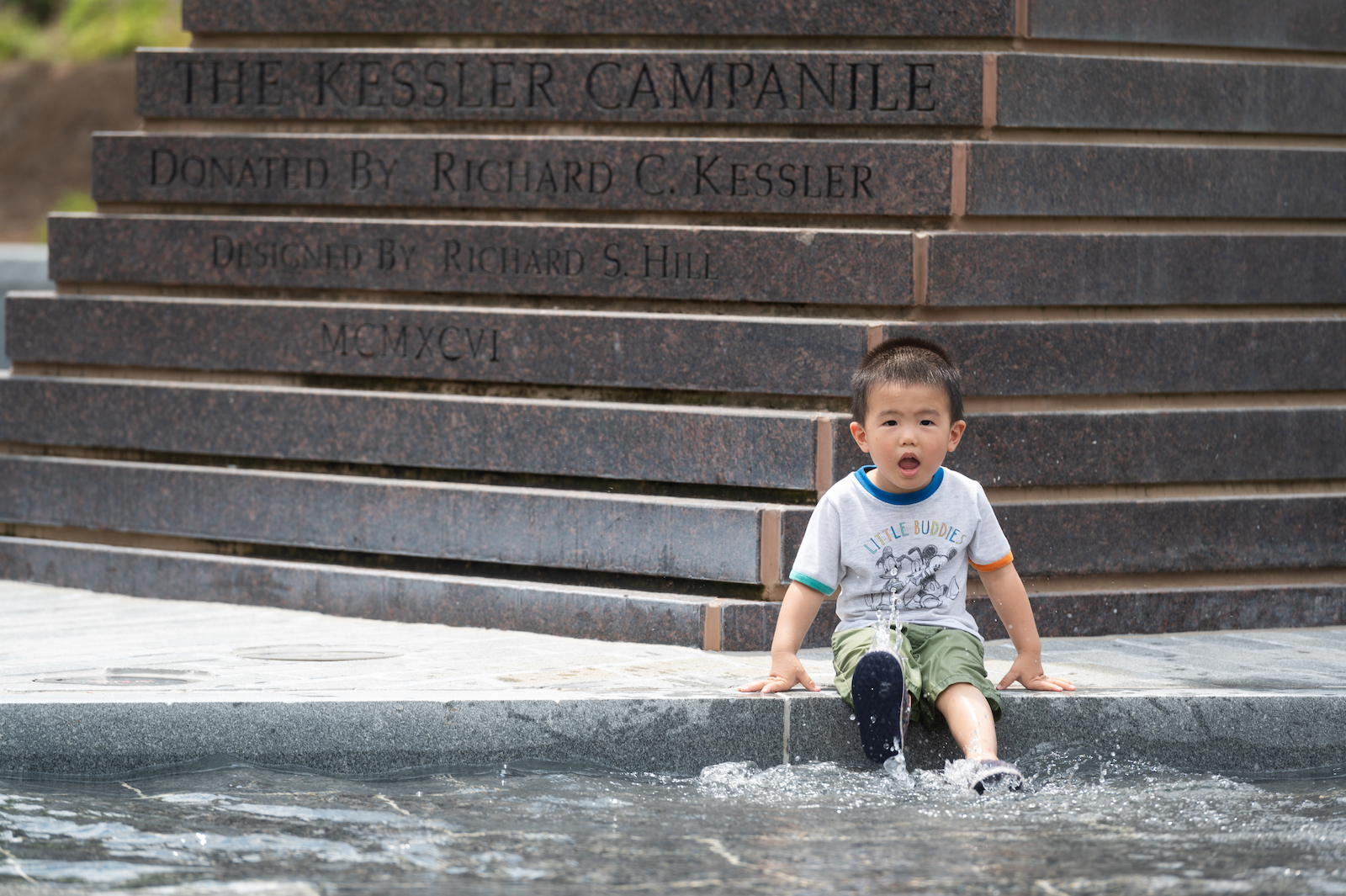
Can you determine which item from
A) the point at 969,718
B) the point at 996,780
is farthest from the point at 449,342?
the point at 996,780

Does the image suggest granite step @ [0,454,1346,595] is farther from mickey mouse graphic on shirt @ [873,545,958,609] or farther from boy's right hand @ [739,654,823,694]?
boy's right hand @ [739,654,823,694]

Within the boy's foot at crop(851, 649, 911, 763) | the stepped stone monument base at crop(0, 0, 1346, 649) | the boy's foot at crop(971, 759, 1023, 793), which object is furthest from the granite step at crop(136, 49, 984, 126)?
the boy's foot at crop(971, 759, 1023, 793)

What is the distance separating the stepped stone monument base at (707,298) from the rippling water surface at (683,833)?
175 cm

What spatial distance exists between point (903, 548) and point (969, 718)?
606 millimetres

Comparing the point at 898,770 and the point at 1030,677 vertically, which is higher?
the point at 1030,677

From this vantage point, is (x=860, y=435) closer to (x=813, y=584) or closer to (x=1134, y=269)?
(x=813, y=584)

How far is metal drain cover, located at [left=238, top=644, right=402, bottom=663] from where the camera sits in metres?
5.95

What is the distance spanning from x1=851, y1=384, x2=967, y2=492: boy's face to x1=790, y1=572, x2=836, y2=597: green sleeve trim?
0.37 metres

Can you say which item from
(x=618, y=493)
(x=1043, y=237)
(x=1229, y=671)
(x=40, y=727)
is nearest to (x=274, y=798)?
(x=40, y=727)

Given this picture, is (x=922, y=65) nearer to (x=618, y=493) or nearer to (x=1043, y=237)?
(x=1043, y=237)

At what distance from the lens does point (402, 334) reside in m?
7.28

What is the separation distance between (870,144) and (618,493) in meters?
1.62

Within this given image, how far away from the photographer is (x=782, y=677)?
5070mm

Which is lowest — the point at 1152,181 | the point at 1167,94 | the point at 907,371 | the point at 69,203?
the point at 907,371
